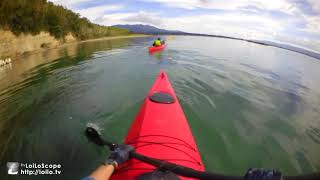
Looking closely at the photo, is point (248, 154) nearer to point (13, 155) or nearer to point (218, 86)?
point (13, 155)

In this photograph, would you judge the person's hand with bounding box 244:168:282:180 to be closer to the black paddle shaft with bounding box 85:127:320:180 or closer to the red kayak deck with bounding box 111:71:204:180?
the black paddle shaft with bounding box 85:127:320:180

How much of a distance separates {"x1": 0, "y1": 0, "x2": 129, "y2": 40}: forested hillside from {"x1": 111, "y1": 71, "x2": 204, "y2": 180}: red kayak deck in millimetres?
23600

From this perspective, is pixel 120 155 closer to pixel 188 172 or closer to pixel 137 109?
pixel 188 172

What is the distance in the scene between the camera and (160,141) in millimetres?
4832

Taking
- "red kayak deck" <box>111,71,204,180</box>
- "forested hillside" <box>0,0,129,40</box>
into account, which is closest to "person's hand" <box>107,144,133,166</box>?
"red kayak deck" <box>111,71,204,180</box>

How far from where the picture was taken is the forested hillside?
2598cm

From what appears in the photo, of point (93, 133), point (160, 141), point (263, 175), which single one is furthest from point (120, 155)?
point (93, 133)

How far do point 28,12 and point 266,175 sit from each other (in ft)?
108

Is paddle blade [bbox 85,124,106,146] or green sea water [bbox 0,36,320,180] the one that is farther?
green sea water [bbox 0,36,320,180]

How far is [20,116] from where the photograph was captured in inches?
336

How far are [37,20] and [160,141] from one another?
31707 mm

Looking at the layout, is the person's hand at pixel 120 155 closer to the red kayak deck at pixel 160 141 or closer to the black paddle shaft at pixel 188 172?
the black paddle shaft at pixel 188 172

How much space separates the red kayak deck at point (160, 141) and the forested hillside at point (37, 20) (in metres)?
23.6

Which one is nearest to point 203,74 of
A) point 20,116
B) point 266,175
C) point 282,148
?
point 282,148
